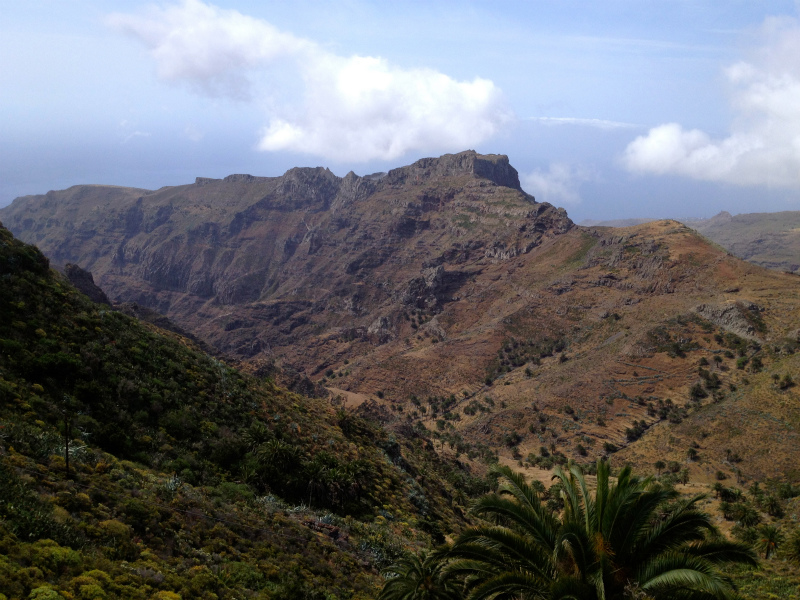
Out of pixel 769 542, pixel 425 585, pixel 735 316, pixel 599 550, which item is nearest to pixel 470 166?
pixel 735 316

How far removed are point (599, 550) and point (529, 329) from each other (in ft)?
330

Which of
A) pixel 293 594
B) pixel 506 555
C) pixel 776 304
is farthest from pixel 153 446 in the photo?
pixel 776 304

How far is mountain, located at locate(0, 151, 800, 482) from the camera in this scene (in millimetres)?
69812

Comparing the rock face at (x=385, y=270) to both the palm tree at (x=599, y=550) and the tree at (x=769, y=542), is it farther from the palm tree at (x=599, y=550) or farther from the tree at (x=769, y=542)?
the palm tree at (x=599, y=550)

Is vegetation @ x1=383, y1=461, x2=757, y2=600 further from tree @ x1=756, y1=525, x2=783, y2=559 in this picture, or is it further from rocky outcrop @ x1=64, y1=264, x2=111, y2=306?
rocky outcrop @ x1=64, y1=264, x2=111, y2=306

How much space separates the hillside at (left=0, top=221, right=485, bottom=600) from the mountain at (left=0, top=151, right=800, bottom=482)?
41.4 meters

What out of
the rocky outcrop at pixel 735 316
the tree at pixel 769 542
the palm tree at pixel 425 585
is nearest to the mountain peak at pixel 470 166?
the rocky outcrop at pixel 735 316

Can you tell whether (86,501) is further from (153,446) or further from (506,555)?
(506,555)

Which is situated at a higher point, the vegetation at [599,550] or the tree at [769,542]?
the vegetation at [599,550]

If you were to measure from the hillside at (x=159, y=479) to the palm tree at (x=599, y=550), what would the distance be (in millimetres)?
7667

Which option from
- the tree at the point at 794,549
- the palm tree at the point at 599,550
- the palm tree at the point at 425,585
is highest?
the palm tree at the point at 599,550

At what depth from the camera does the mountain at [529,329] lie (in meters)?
69.8

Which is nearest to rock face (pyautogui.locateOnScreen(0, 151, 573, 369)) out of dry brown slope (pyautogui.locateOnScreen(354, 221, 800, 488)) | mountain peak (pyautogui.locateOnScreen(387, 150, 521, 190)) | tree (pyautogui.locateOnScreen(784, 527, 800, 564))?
mountain peak (pyautogui.locateOnScreen(387, 150, 521, 190))

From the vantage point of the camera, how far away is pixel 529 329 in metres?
107
